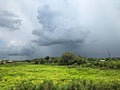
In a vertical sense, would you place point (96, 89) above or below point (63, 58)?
below

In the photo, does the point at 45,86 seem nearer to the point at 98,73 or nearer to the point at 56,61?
the point at 98,73

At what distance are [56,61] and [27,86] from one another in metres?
120

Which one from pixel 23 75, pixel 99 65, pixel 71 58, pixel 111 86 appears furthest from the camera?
pixel 71 58

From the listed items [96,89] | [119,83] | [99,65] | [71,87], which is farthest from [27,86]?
[99,65]

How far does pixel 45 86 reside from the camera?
3027 inches

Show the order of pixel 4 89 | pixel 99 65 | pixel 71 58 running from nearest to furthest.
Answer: pixel 4 89, pixel 99 65, pixel 71 58

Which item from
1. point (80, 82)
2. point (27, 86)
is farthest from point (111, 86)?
point (27, 86)

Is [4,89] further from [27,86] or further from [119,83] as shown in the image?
[119,83]

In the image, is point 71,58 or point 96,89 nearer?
point 96,89

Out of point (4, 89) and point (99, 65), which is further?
point (99, 65)

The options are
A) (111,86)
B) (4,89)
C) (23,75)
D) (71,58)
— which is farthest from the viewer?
(71,58)

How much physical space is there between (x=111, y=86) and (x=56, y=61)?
124777 mm

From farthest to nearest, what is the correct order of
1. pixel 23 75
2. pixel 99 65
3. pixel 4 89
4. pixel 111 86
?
pixel 99 65, pixel 23 75, pixel 4 89, pixel 111 86

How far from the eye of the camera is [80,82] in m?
79.4
